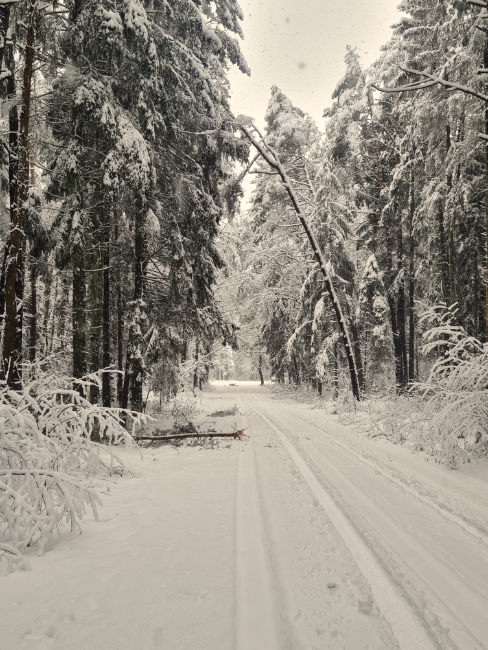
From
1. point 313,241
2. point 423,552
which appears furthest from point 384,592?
point 313,241

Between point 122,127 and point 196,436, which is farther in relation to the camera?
point 196,436

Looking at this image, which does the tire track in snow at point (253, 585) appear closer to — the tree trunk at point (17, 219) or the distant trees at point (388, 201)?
the tree trunk at point (17, 219)

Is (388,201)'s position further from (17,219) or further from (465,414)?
(17,219)

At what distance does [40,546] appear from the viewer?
10.5ft

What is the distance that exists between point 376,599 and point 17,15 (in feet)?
34.9

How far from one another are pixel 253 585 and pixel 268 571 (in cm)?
23

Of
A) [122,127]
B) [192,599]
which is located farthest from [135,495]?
[122,127]

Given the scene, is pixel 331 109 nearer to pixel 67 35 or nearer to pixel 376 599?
pixel 67 35

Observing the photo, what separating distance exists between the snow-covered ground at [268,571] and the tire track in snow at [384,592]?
0.4 inches

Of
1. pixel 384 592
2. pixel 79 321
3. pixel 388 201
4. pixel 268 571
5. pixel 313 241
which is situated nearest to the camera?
pixel 384 592

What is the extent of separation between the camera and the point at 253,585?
8.93 ft

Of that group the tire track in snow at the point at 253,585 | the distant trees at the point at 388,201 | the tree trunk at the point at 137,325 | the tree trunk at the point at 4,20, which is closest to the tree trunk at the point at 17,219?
the tree trunk at the point at 4,20

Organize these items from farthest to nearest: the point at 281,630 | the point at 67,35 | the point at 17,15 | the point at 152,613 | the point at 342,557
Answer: the point at 67,35, the point at 17,15, the point at 342,557, the point at 152,613, the point at 281,630

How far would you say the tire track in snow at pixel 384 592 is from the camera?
2188mm
